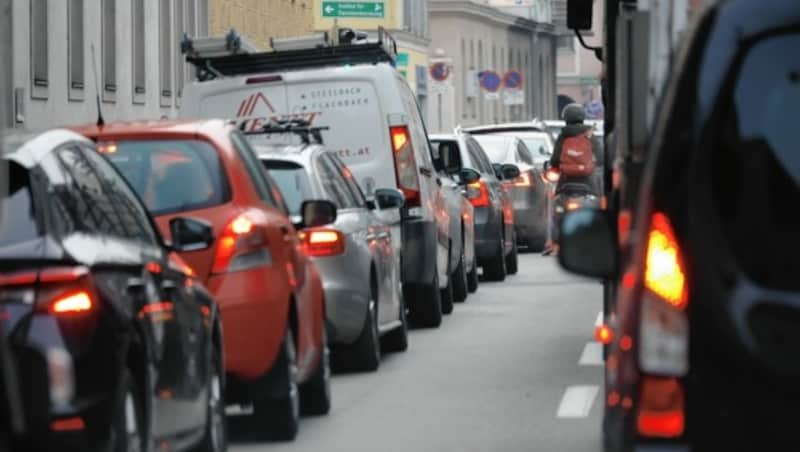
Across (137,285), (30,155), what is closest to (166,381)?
(137,285)

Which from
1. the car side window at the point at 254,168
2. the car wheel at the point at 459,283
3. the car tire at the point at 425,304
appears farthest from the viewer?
the car wheel at the point at 459,283

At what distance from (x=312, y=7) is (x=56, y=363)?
49.9 meters

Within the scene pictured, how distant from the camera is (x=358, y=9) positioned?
49.7 m

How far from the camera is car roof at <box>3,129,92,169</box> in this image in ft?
26.2

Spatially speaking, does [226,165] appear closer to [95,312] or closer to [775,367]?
[95,312]

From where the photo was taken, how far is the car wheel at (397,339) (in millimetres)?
17250

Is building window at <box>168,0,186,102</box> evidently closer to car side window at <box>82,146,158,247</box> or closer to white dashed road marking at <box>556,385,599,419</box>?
white dashed road marking at <box>556,385,599,419</box>

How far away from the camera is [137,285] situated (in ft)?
27.6

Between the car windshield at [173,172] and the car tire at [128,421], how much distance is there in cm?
363

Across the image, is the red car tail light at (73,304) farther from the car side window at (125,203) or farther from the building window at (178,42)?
the building window at (178,42)

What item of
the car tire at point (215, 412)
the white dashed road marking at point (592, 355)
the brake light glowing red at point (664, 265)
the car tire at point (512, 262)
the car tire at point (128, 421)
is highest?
the brake light glowing red at point (664, 265)

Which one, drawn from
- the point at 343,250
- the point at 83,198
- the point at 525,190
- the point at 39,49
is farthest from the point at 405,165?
the point at 39,49

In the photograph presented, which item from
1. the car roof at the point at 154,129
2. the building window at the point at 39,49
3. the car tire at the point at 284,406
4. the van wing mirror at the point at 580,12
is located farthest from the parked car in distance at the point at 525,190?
the car tire at the point at 284,406

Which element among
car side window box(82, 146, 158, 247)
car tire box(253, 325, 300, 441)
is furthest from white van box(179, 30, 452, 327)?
car side window box(82, 146, 158, 247)
